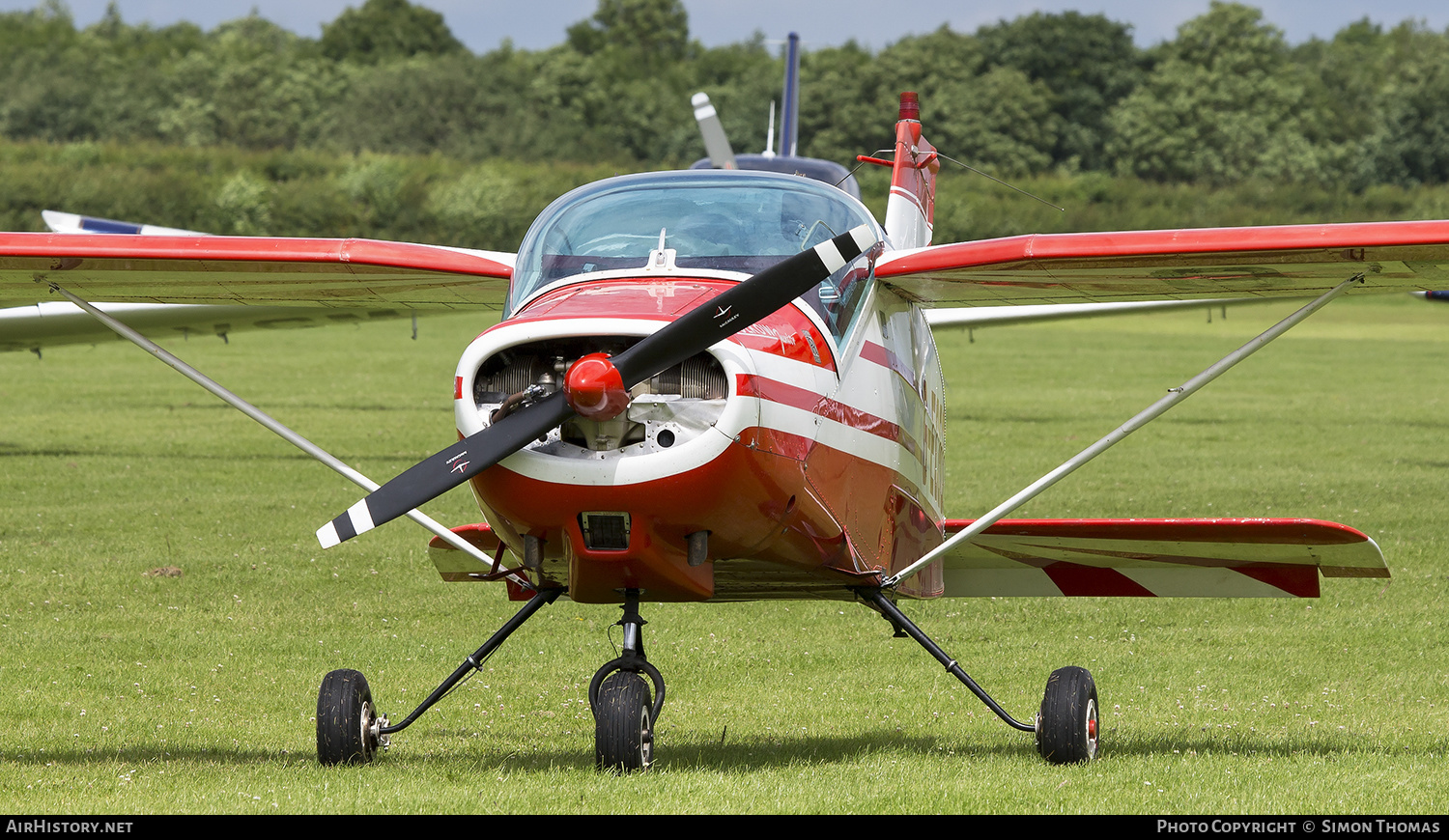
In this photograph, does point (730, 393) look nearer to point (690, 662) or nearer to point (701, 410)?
point (701, 410)

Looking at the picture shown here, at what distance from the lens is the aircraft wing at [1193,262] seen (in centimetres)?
583

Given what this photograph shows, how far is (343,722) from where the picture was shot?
634 cm

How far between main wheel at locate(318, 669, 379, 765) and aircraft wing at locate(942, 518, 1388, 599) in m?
2.96

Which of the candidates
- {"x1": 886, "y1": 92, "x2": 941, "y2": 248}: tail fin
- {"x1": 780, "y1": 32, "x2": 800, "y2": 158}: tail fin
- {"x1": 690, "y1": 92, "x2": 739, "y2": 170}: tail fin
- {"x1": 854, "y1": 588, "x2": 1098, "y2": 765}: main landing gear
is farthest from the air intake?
A: {"x1": 780, "y1": 32, "x2": 800, "y2": 158}: tail fin

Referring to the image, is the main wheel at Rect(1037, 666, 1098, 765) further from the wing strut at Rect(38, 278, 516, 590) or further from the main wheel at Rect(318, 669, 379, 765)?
the main wheel at Rect(318, 669, 379, 765)

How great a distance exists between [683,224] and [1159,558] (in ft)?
9.76

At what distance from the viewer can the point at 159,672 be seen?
882cm

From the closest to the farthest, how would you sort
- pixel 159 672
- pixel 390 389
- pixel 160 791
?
pixel 160 791 < pixel 159 672 < pixel 390 389

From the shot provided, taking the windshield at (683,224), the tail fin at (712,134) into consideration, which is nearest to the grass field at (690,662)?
the windshield at (683,224)

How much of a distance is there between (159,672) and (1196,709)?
18.7 ft

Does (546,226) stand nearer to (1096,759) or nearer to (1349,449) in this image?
(1096,759)

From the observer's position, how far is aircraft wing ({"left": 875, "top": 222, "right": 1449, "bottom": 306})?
5.83 meters

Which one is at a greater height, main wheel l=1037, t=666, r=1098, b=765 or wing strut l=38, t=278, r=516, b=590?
wing strut l=38, t=278, r=516, b=590
